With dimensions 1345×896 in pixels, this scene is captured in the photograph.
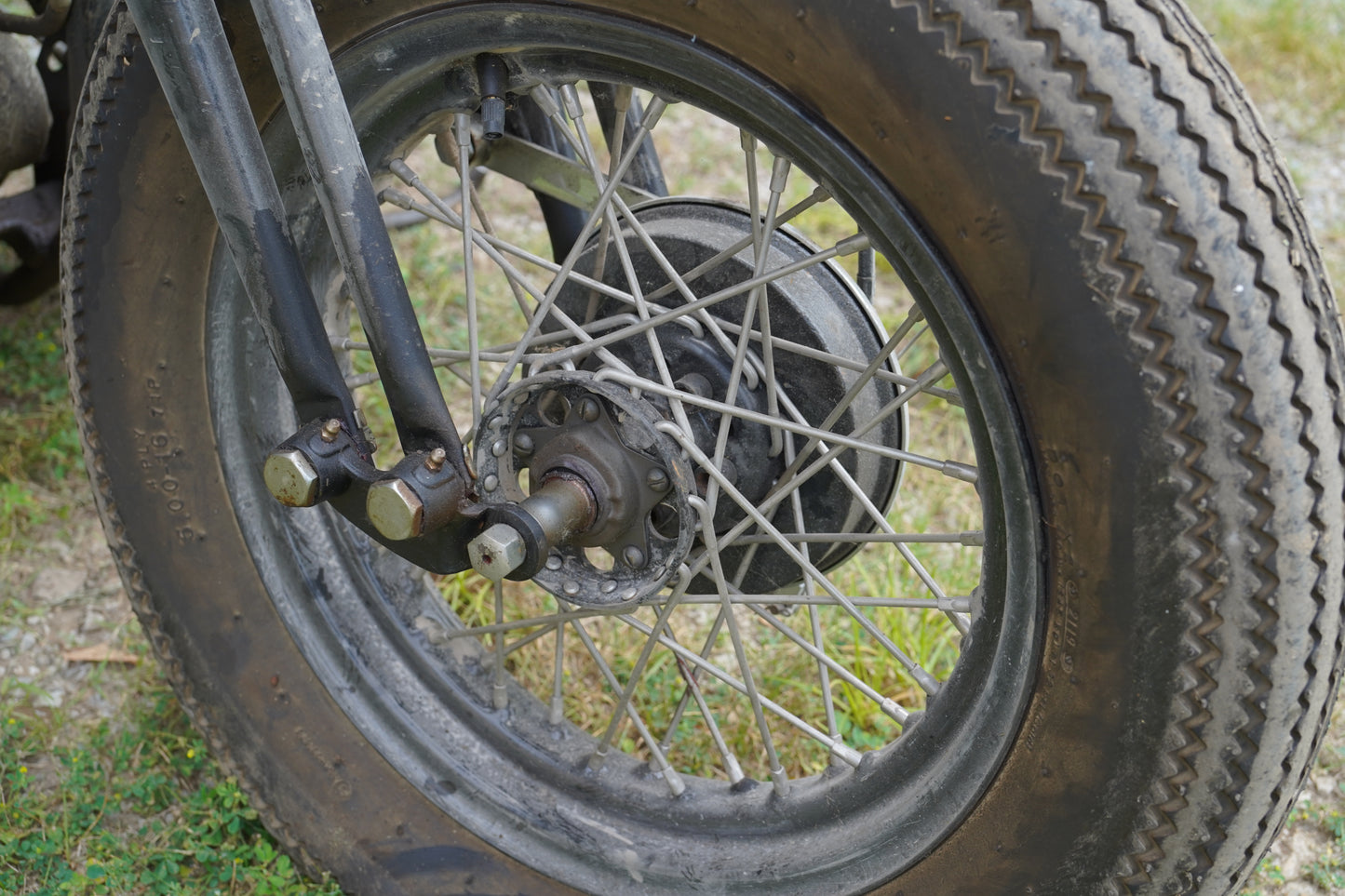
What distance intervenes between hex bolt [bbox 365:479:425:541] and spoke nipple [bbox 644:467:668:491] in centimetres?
24

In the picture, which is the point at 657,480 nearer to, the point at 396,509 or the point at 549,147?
the point at 396,509

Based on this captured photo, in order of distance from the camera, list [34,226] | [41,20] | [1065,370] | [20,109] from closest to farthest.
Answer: [1065,370] < [41,20] < [20,109] < [34,226]

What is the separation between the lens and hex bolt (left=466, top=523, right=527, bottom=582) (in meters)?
1.08

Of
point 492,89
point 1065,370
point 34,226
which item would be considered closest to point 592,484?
point 492,89

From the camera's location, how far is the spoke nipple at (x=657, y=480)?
1185mm

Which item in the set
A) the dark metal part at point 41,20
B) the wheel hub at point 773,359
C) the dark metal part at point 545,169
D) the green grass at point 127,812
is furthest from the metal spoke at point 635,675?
the dark metal part at point 41,20

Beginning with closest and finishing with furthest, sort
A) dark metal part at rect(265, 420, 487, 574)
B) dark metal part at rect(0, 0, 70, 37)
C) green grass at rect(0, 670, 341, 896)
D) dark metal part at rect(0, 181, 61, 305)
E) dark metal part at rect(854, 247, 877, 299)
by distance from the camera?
1. dark metal part at rect(265, 420, 487, 574)
2. dark metal part at rect(854, 247, 877, 299)
3. green grass at rect(0, 670, 341, 896)
4. dark metal part at rect(0, 0, 70, 37)
5. dark metal part at rect(0, 181, 61, 305)

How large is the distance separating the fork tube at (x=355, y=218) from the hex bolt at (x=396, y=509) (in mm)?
63

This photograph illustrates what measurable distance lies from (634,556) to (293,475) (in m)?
0.36

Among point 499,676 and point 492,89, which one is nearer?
point 492,89

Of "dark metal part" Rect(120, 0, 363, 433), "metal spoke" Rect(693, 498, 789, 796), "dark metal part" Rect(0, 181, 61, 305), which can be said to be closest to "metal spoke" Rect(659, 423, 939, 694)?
"metal spoke" Rect(693, 498, 789, 796)

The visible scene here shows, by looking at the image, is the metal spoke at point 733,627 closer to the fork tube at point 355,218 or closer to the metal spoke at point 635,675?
the metal spoke at point 635,675

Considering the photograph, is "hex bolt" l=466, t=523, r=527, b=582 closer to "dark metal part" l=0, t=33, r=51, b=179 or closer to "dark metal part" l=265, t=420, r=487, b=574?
"dark metal part" l=265, t=420, r=487, b=574

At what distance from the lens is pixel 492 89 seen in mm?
1101
